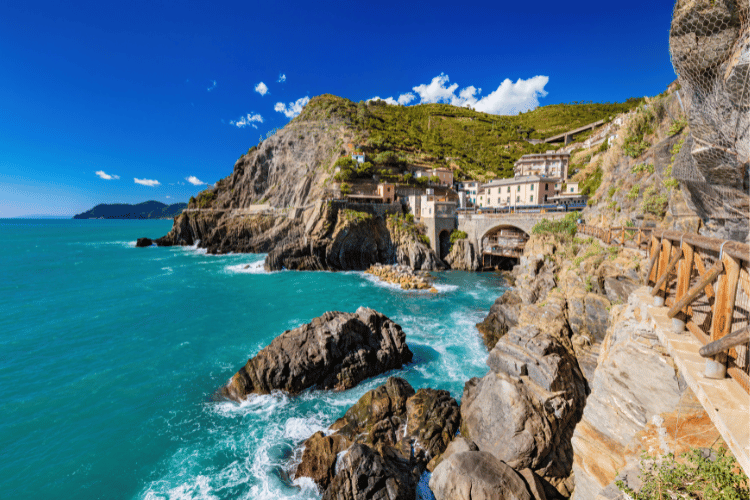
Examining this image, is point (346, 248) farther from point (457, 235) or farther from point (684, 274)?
point (684, 274)

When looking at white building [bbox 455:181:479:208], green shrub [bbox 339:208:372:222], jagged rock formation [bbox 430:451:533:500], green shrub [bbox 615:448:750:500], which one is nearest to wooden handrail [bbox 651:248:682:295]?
green shrub [bbox 615:448:750:500]

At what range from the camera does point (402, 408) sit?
44.2 feet

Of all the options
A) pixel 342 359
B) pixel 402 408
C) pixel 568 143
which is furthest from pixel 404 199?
pixel 568 143

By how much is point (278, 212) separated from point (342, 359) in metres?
54.3

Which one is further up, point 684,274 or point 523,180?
point 523,180

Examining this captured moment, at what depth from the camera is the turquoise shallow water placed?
11914mm

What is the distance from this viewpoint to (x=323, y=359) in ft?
55.7

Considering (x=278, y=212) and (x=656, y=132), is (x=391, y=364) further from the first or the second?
(x=278, y=212)

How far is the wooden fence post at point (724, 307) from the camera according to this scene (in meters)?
3.61

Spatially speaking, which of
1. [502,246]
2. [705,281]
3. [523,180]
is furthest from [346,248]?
[705,281]

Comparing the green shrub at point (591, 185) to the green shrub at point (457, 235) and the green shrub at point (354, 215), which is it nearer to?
the green shrub at point (457, 235)

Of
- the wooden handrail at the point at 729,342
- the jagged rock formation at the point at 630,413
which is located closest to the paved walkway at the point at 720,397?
the wooden handrail at the point at 729,342

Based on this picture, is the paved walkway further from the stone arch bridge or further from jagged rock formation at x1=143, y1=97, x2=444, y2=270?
jagged rock formation at x1=143, y1=97, x2=444, y2=270

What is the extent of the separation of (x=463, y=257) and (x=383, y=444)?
121 ft
